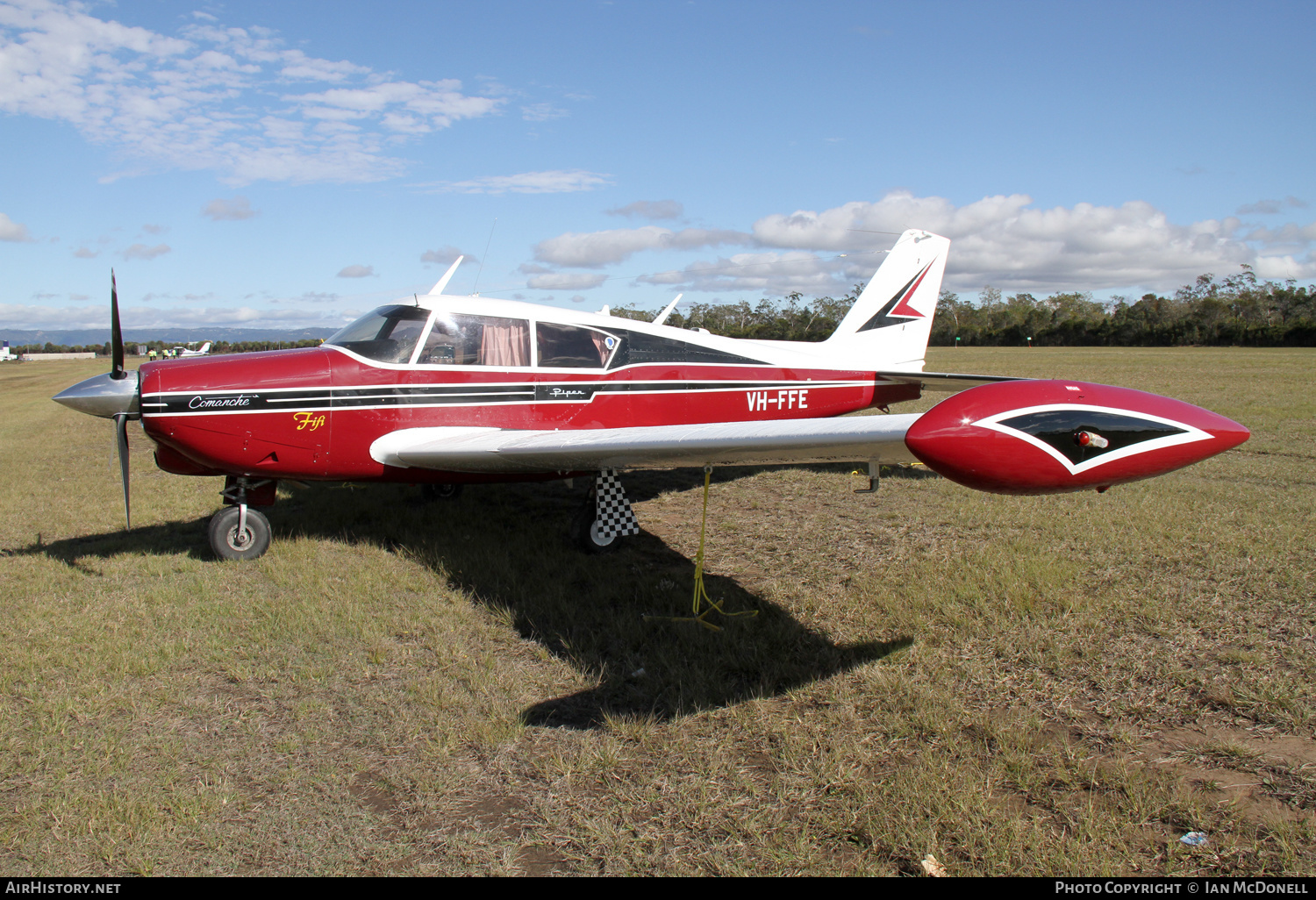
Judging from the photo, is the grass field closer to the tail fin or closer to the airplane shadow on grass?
the airplane shadow on grass

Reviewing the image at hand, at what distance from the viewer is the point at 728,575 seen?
5738 millimetres

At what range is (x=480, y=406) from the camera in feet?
21.5

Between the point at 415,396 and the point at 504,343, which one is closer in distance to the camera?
the point at 415,396

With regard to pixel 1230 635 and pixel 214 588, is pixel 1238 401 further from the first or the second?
pixel 214 588

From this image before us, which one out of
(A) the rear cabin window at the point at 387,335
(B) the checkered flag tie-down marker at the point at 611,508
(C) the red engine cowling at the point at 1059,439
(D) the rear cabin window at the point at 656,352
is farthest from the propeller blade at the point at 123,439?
(C) the red engine cowling at the point at 1059,439


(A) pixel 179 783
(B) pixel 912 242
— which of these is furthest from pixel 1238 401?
(A) pixel 179 783

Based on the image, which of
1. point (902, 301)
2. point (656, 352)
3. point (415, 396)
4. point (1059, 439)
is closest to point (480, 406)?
point (415, 396)

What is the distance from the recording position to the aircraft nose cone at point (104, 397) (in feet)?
18.2

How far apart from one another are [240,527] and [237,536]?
8cm

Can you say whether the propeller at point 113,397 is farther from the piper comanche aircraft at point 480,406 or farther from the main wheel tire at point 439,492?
the main wheel tire at point 439,492

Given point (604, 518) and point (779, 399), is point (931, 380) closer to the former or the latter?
point (779, 399)

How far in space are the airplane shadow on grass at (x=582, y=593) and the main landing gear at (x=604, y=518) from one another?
13cm
